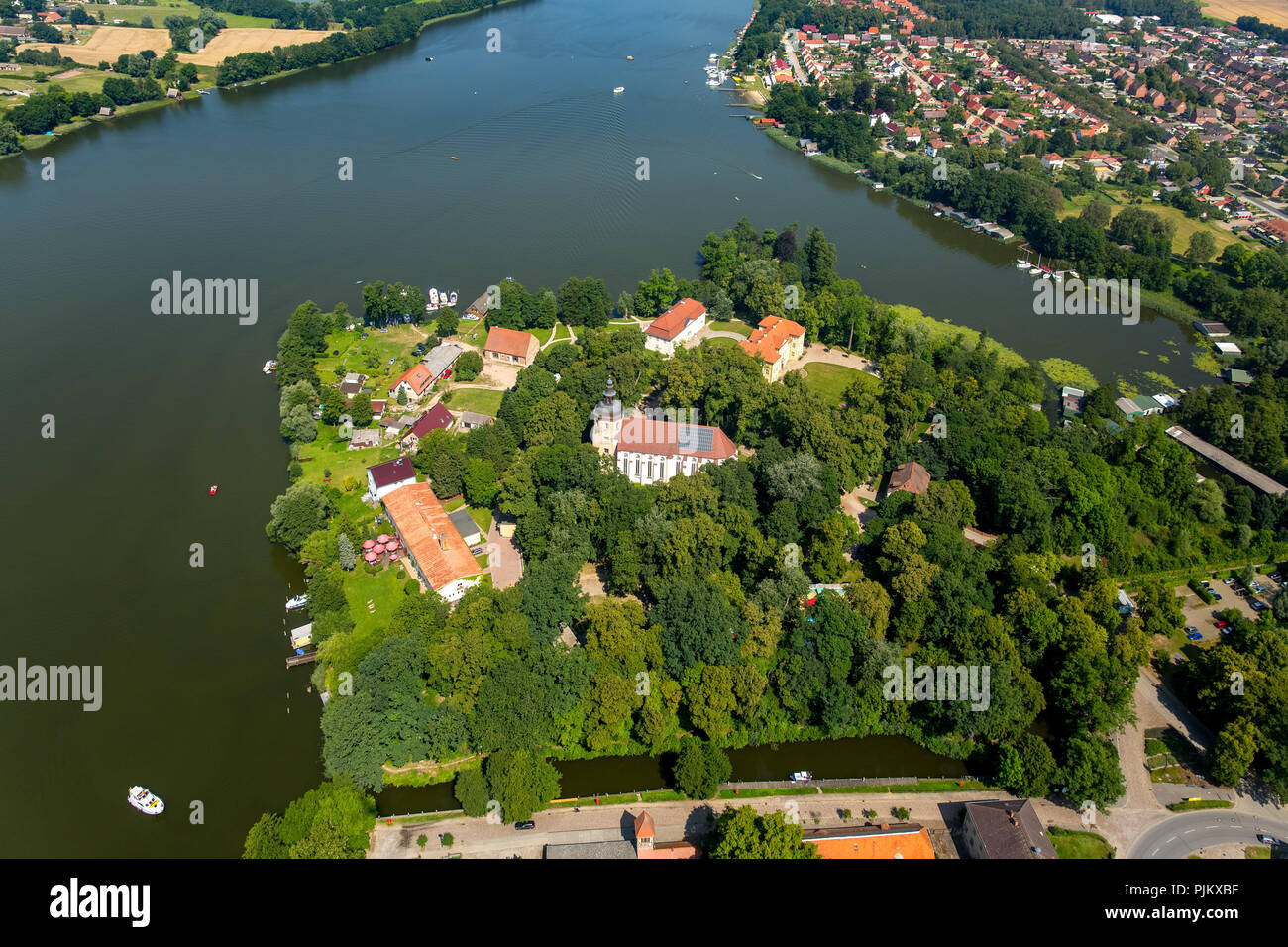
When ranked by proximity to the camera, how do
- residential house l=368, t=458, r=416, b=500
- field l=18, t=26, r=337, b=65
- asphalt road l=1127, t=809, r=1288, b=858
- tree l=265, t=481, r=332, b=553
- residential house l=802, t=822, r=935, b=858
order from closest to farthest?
residential house l=802, t=822, r=935, b=858 < asphalt road l=1127, t=809, r=1288, b=858 < tree l=265, t=481, r=332, b=553 < residential house l=368, t=458, r=416, b=500 < field l=18, t=26, r=337, b=65

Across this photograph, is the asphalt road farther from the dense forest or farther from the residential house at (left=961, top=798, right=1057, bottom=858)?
the residential house at (left=961, top=798, right=1057, bottom=858)

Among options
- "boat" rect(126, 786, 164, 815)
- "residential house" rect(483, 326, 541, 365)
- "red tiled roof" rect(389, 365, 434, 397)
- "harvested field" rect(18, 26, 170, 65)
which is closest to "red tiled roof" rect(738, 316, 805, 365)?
"residential house" rect(483, 326, 541, 365)

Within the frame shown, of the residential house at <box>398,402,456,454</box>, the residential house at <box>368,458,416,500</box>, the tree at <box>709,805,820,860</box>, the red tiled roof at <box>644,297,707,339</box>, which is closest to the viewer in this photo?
the tree at <box>709,805,820,860</box>

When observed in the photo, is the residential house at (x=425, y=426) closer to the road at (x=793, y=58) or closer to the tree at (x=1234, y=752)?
the tree at (x=1234, y=752)

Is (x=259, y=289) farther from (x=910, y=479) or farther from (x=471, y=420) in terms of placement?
(x=910, y=479)

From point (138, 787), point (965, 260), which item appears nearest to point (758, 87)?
point (965, 260)

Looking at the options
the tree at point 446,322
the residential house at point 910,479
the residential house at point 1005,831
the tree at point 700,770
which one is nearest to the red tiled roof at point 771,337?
the residential house at point 910,479

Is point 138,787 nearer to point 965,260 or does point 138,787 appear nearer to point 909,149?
point 965,260
